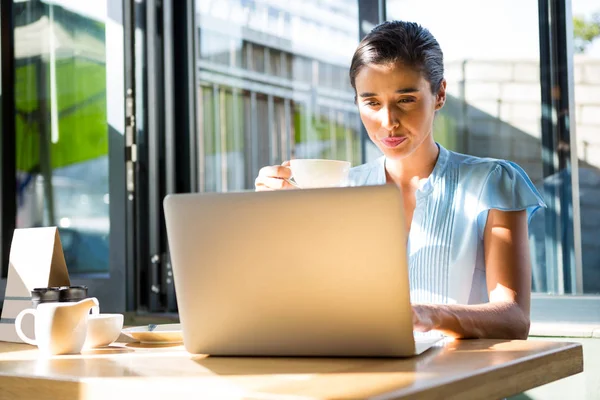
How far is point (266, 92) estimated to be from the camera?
286 cm

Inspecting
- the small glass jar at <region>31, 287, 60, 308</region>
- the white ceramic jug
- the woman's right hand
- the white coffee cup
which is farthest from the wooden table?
the woman's right hand

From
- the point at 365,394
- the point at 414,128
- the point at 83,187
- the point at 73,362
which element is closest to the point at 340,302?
the point at 365,394

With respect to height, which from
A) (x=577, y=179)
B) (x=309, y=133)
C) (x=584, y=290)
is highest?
(x=309, y=133)

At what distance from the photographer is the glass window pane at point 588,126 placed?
7.14 ft

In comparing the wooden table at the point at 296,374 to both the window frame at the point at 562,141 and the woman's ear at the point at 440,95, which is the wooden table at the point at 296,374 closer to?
the woman's ear at the point at 440,95

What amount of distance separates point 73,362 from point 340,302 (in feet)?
1.31

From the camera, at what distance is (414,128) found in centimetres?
165

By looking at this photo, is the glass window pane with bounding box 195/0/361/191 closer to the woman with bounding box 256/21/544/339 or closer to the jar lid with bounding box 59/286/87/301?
the woman with bounding box 256/21/544/339

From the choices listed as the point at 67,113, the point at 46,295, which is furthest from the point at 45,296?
the point at 67,113

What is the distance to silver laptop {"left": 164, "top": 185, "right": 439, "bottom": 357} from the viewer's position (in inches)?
38.0

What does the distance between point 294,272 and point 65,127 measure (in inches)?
87.7

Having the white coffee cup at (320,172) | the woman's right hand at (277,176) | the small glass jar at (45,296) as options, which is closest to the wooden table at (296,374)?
the small glass jar at (45,296)

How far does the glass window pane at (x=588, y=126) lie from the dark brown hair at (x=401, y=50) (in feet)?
2.22

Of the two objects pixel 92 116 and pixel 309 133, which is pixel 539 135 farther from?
pixel 92 116
